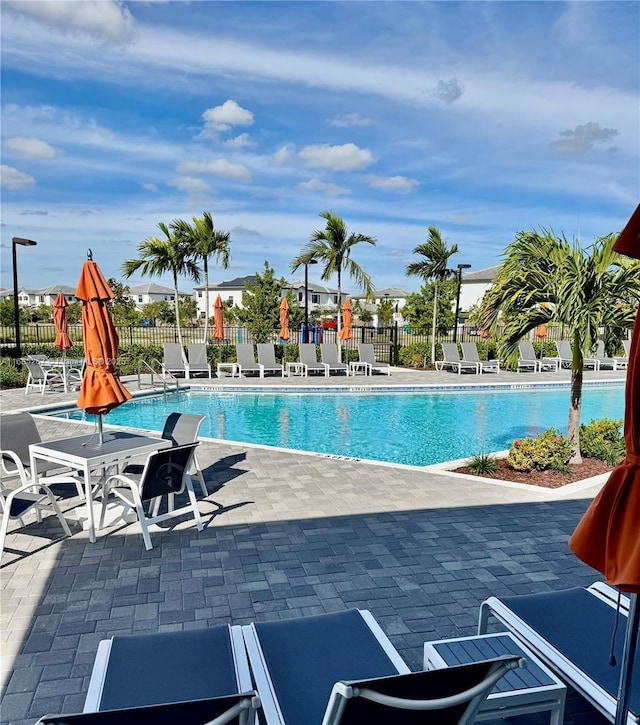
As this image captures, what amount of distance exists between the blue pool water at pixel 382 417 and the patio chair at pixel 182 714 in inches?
292

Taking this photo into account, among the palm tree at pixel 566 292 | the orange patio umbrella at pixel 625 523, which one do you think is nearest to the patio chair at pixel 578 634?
the orange patio umbrella at pixel 625 523

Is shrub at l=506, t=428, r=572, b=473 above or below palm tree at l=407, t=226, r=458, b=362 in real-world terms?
below

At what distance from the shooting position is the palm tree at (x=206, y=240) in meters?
18.7

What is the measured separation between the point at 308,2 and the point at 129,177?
17.6 metres

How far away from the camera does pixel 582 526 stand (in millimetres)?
1863

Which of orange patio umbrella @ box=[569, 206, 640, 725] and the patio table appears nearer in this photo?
orange patio umbrella @ box=[569, 206, 640, 725]

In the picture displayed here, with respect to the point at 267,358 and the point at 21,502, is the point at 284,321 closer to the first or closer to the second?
the point at 267,358

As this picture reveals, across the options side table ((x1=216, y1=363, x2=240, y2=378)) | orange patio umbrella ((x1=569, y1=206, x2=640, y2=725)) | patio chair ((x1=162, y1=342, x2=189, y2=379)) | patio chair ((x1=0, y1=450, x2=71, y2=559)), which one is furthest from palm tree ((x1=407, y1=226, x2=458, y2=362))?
orange patio umbrella ((x1=569, y1=206, x2=640, y2=725))

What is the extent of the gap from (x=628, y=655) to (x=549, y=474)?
550cm

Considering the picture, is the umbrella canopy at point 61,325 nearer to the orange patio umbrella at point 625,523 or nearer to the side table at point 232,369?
the side table at point 232,369

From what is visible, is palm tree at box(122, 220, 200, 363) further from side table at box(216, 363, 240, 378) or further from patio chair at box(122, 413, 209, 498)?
patio chair at box(122, 413, 209, 498)

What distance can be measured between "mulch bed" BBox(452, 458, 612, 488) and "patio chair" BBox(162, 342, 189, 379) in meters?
11.6

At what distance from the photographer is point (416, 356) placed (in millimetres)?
20656

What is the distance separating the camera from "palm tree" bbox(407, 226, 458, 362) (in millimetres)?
19984
